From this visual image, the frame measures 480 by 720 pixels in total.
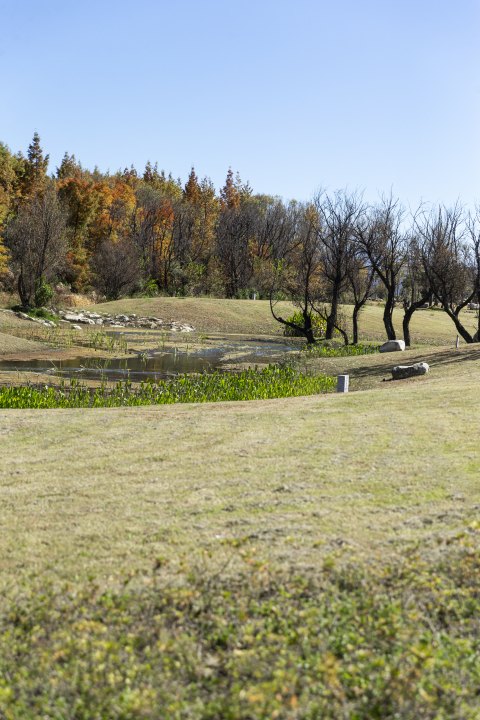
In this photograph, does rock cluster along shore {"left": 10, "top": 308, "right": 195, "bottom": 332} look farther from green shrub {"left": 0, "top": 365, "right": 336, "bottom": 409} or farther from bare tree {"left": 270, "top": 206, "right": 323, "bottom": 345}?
green shrub {"left": 0, "top": 365, "right": 336, "bottom": 409}

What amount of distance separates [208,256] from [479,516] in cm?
5659

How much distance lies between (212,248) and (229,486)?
57.1 metres

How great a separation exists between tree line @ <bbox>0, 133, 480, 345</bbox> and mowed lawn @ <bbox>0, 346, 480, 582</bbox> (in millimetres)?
18264

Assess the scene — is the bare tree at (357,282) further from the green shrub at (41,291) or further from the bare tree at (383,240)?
the green shrub at (41,291)

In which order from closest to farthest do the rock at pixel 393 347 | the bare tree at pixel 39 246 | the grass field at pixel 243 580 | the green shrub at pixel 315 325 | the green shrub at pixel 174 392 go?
the grass field at pixel 243 580 → the green shrub at pixel 174 392 → the rock at pixel 393 347 → the green shrub at pixel 315 325 → the bare tree at pixel 39 246

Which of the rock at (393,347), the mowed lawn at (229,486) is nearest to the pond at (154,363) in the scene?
the rock at (393,347)

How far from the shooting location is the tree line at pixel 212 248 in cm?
2588

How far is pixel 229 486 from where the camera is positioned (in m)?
5.31

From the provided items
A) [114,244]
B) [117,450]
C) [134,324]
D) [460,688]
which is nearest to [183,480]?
[117,450]

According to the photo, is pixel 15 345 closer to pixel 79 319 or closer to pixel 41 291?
pixel 41 291

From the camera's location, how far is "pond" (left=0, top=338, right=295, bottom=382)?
16.9 meters

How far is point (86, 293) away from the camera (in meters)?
47.4

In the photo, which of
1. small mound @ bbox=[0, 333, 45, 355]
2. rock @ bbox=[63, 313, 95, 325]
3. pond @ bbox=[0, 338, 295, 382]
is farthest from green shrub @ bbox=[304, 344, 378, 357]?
rock @ bbox=[63, 313, 95, 325]

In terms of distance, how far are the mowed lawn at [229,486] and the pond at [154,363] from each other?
23.1 ft
